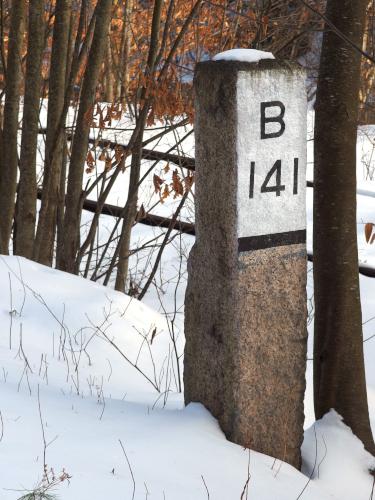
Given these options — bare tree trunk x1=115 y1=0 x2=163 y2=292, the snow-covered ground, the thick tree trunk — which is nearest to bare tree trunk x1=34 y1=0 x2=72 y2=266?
bare tree trunk x1=115 y1=0 x2=163 y2=292

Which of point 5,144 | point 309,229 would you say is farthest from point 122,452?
point 309,229

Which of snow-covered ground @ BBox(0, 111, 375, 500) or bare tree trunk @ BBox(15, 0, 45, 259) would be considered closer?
snow-covered ground @ BBox(0, 111, 375, 500)

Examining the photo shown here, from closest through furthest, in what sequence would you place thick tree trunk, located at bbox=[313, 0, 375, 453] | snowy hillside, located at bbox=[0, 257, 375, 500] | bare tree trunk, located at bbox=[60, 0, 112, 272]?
snowy hillside, located at bbox=[0, 257, 375, 500] < thick tree trunk, located at bbox=[313, 0, 375, 453] < bare tree trunk, located at bbox=[60, 0, 112, 272]

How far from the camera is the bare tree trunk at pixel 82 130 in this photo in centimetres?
563

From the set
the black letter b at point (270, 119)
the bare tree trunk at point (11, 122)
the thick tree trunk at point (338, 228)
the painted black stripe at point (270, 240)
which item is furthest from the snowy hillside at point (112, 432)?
the bare tree trunk at point (11, 122)

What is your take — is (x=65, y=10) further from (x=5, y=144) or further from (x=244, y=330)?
(x=244, y=330)

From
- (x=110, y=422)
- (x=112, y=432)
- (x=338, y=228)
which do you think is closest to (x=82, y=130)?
(x=338, y=228)

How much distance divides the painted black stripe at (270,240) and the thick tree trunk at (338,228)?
40 cm

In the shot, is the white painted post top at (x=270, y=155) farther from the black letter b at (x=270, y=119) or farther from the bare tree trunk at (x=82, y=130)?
the bare tree trunk at (x=82, y=130)

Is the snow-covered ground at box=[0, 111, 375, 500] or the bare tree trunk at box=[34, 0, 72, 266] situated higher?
the bare tree trunk at box=[34, 0, 72, 266]

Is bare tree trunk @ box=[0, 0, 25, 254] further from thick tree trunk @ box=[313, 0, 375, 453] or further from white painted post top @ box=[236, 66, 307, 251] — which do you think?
white painted post top @ box=[236, 66, 307, 251]

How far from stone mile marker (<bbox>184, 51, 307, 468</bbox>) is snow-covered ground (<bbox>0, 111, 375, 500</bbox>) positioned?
177 millimetres

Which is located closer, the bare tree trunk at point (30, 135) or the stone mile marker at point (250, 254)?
the stone mile marker at point (250, 254)

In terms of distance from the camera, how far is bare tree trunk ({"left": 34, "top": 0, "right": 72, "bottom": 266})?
19.2 ft
